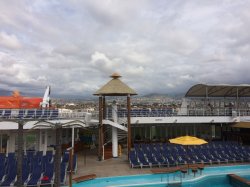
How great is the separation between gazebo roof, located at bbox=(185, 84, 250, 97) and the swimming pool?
34.4ft

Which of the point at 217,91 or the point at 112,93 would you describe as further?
the point at 217,91

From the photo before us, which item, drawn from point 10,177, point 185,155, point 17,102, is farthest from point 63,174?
point 17,102

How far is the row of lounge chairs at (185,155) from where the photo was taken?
1650 centimetres

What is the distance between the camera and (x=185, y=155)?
17406 millimetres

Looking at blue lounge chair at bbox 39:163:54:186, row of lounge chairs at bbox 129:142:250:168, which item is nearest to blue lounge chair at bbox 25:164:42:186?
blue lounge chair at bbox 39:163:54:186

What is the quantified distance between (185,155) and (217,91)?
11.6 m

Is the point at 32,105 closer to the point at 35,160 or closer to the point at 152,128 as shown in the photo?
the point at 35,160

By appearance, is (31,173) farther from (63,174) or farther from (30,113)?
(30,113)

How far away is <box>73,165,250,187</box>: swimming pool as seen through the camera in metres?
13.2

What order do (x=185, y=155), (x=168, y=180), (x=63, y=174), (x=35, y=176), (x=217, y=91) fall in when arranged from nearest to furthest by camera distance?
1. (x=35, y=176)
2. (x=63, y=174)
3. (x=168, y=180)
4. (x=185, y=155)
5. (x=217, y=91)

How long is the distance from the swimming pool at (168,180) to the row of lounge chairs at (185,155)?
169cm

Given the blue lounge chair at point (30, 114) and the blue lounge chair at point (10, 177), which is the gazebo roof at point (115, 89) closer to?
the blue lounge chair at point (30, 114)

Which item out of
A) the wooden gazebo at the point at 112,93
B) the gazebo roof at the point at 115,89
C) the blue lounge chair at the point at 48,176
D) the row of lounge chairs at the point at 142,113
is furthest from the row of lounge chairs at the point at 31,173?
the row of lounge chairs at the point at 142,113

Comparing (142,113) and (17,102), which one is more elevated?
(17,102)
